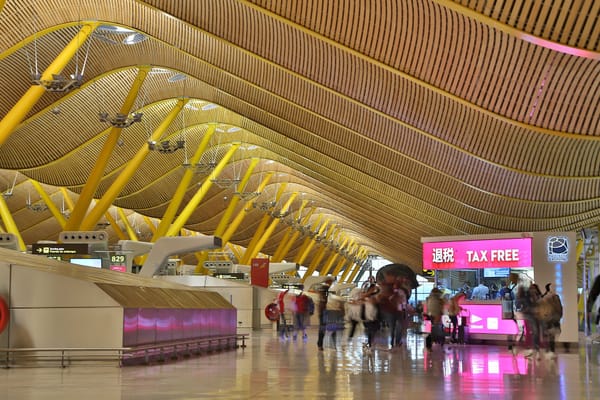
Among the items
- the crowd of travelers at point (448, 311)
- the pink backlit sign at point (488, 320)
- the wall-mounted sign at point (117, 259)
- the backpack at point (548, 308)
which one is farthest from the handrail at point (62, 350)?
the wall-mounted sign at point (117, 259)

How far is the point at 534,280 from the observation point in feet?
74.9

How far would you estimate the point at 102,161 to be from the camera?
32.9 m

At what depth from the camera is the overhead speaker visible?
33938 mm

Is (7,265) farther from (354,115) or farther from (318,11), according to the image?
(354,115)

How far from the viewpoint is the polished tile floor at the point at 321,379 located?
9.66 metres

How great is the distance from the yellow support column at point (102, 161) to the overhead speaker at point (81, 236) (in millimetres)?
572

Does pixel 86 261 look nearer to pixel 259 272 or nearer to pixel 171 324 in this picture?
pixel 259 272

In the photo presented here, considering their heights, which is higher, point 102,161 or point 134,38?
point 134,38

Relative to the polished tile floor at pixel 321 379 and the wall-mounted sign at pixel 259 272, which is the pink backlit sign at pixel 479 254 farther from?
the wall-mounted sign at pixel 259 272

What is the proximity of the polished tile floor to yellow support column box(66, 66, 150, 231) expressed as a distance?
16.7 metres

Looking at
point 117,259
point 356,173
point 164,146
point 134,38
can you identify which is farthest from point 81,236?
point 356,173

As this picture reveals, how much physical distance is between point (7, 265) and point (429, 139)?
13289mm

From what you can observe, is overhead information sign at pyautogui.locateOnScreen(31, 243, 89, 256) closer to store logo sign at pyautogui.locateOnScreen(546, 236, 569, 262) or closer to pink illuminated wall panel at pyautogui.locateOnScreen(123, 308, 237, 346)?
pink illuminated wall panel at pyautogui.locateOnScreen(123, 308, 237, 346)

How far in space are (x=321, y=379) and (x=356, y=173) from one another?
23.9m
